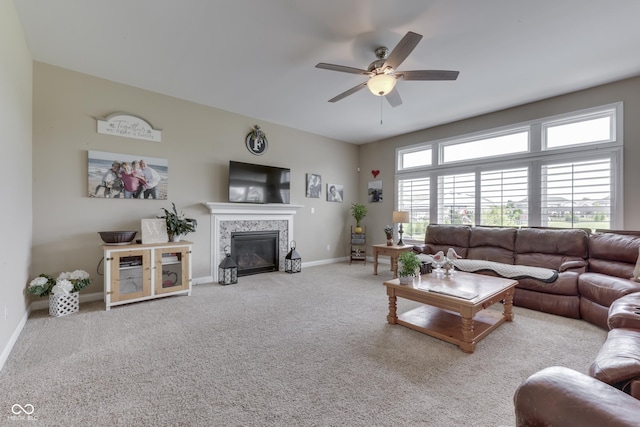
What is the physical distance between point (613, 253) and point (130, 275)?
5.85 metres

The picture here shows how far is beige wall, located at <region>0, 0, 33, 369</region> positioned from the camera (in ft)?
7.03

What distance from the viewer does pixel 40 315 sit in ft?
9.97

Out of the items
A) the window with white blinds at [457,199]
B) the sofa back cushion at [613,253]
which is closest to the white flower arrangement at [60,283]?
the window with white blinds at [457,199]

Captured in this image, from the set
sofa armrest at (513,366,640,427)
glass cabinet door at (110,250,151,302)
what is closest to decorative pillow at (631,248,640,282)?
sofa armrest at (513,366,640,427)

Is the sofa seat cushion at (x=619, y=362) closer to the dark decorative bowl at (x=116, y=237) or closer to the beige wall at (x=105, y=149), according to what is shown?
the dark decorative bowl at (x=116, y=237)

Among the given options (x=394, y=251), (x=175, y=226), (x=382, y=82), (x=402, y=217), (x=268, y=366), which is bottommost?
(x=268, y=366)

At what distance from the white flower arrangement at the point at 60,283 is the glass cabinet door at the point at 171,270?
0.75 metres

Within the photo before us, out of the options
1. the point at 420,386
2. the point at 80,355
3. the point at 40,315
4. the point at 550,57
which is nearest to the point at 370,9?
the point at 550,57

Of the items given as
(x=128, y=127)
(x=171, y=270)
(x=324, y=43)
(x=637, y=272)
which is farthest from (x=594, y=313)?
(x=128, y=127)

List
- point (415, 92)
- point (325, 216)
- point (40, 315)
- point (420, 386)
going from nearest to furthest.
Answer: point (420, 386) → point (40, 315) → point (415, 92) → point (325, 216)

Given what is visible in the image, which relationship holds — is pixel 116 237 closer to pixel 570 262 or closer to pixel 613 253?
pixel 570 262

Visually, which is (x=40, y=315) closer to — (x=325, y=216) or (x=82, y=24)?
(x=82, y=24)

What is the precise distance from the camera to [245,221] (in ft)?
16.5

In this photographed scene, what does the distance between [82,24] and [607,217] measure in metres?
6.57
